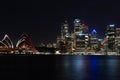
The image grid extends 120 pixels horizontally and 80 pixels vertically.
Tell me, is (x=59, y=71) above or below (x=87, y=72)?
above

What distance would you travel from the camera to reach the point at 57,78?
151 ft

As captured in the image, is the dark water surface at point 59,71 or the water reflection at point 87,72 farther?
the water reflection at point 87,72

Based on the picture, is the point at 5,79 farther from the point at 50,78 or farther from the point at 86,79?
the point at 86,79

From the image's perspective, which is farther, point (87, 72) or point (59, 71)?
point (59, 71)

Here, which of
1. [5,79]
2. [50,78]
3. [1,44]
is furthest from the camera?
[1,44]

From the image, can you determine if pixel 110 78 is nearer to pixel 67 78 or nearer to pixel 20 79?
pixel 67 78

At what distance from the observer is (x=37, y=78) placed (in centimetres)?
4459

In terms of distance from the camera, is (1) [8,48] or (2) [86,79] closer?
(2) [86,79]

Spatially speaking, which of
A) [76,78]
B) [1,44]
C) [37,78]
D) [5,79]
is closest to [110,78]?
[76,78]

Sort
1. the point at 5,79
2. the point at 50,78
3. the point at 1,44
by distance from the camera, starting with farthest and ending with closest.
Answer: the point at 1,44 → the point at 50,78 → the point at 5,79

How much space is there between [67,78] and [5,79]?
9.08 m

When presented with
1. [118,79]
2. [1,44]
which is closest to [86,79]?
[118,79]

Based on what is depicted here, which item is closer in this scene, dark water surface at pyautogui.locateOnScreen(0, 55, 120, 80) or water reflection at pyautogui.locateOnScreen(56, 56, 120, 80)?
dark water surface at pyautogui.locateOnScreen(0, 55, 120, 80)

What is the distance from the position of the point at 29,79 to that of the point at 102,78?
10917mm
